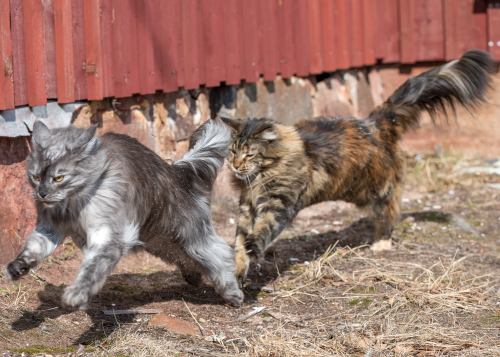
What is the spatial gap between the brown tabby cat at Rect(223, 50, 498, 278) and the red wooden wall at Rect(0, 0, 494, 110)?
150 cm

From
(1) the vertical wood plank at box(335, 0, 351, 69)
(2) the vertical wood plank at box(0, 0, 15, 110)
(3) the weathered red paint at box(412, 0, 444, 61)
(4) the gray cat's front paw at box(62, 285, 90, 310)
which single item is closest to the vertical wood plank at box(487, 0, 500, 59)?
(3) the weathered red paint at box(412, 0, 444, 61)

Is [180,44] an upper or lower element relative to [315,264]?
upper

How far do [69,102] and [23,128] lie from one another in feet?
1.84

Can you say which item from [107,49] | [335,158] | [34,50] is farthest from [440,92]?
[34,50]

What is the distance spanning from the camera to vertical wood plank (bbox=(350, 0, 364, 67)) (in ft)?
29.7

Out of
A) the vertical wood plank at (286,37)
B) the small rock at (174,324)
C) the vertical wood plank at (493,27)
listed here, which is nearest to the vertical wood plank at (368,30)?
the vertical wood plank at (286,37)

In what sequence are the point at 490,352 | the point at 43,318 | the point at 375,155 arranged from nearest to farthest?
1. the point at 490,352
2. the point at 43,318
3. the point at 375,155

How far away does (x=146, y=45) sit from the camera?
5.71 m

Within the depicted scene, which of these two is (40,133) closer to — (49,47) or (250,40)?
(49,47)

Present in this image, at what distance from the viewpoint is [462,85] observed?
557 cm

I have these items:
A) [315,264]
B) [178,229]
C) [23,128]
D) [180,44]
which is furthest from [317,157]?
→ [23,128]

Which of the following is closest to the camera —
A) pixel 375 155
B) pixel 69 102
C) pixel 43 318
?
pixel 43 318

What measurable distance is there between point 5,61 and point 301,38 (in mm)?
4856

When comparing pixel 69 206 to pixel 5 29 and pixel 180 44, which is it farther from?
pixel 180 44
